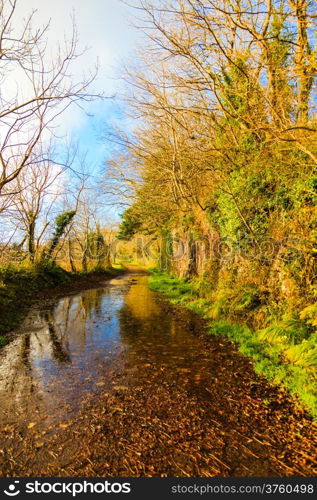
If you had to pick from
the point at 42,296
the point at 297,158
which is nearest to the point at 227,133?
the point at 297,158

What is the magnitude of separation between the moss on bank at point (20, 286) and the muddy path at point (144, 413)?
235 centimetres

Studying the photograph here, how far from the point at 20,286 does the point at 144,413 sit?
35.2 ft

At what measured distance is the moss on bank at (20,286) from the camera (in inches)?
329

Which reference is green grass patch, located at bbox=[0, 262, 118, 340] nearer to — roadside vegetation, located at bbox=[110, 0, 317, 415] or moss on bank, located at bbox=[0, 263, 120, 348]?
moss on bank, located at bbox=[0, 263, 120, 348]

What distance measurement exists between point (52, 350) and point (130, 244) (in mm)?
43715

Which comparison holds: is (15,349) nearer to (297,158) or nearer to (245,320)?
(245,320)

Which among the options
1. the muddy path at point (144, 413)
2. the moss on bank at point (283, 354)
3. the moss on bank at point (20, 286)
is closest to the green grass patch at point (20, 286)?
the moss on bank at point (20, 286)

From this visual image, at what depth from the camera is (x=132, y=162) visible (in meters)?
16.1

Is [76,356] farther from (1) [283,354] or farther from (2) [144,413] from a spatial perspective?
(1) [283,354]

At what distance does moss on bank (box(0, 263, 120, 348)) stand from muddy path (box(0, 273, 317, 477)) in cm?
235

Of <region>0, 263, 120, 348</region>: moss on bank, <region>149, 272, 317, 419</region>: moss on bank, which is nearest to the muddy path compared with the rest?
<region>149, 272, 317, 419</region>: moss on bank

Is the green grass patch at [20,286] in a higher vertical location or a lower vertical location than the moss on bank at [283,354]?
Result: higher
